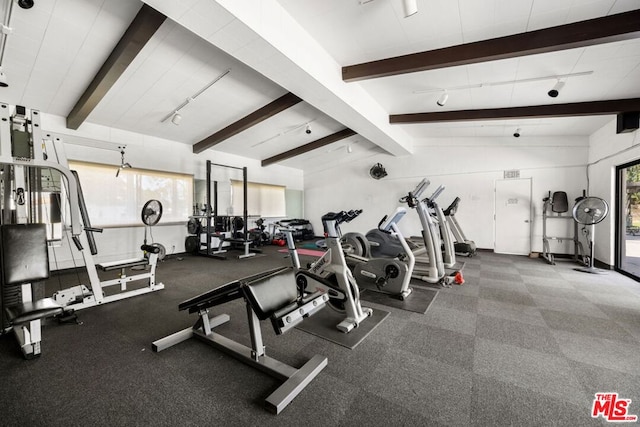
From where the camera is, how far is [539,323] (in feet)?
9.02

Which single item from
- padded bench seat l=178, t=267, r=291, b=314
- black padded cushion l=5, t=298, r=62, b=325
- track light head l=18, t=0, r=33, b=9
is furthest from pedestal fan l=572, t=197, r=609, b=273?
track light head l=18, t=0, r=33, b=9

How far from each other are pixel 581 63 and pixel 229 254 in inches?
295

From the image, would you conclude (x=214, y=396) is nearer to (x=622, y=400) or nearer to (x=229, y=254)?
(x=622, y=400)

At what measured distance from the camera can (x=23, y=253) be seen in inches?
88.4

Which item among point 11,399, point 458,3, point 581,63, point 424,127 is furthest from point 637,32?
point 11,399

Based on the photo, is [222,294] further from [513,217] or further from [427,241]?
[513,217]

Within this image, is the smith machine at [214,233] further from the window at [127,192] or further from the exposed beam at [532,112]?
the exposed beam at [532,112]

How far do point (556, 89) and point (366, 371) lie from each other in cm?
495

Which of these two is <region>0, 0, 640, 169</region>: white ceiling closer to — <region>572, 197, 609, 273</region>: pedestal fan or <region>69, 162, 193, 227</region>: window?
<region>69, 162, 193, 227</region>: window

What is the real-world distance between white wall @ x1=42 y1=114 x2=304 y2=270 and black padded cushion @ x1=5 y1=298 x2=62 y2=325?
2.91 metres

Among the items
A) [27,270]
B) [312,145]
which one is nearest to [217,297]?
[27,270]

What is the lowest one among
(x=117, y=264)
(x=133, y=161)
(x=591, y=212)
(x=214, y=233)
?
(x=117, y=264)

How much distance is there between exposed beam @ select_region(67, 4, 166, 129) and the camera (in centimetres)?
288

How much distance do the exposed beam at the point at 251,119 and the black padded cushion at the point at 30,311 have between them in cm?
439
